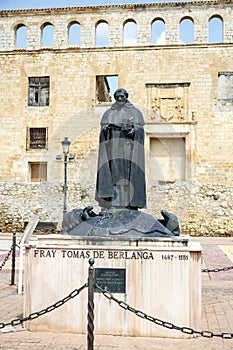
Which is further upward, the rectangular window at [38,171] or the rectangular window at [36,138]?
the rectangular window at [36,138]

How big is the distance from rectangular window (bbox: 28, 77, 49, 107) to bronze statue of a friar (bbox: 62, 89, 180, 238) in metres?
20.2

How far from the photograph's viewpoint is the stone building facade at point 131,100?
24.4 m

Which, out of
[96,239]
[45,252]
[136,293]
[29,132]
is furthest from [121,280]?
[29,132]

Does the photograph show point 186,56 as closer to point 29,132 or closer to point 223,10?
point 223,10

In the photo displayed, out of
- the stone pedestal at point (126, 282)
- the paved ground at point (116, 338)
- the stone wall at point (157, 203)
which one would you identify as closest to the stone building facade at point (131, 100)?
the stone wall at point (157, 203)

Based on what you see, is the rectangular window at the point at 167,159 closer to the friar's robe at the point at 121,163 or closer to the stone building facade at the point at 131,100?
the stone building facade at the point at 131,100

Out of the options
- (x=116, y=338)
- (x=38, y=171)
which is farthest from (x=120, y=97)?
(x=38, y=171)

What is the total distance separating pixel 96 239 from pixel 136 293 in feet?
2.65

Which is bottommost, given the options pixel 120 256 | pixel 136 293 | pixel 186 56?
pixel 136 293

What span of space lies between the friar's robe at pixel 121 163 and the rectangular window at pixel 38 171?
1997 cm

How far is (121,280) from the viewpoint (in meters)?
5.60

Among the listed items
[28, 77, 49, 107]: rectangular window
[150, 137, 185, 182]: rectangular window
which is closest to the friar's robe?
[150, 137, 185, 182]: rectangular window

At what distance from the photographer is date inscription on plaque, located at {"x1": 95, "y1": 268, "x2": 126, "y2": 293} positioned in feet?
18.4

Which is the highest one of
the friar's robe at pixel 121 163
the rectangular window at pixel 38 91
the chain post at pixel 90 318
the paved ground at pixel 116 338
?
the rectangular window at pixel 38 91
